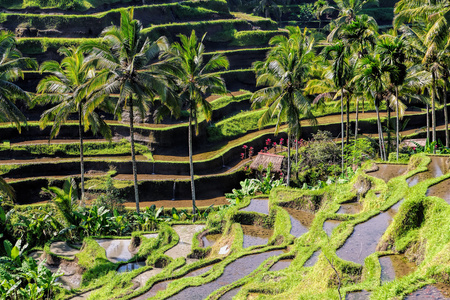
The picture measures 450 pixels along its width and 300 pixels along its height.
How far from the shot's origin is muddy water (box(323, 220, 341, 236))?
46.0ft

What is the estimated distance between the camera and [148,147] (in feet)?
106

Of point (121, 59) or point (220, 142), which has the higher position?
point (121, 59)

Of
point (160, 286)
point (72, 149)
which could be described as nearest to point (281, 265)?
point (160, 286)

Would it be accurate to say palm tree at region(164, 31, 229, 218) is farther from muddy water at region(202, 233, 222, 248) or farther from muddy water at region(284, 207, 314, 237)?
muddy water at region(284, 207, 314, 237)

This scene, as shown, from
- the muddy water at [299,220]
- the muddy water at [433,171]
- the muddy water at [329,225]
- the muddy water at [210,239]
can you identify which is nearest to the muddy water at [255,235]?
the muddy water at [299,220]

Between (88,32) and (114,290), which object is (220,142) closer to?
(88,32)

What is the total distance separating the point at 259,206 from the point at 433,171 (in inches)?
260

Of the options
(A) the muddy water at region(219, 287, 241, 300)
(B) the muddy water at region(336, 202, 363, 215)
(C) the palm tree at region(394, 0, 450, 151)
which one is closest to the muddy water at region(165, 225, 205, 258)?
(A) the muddy water at region(219, 287, 241, 300)

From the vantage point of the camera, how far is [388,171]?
19062 mm

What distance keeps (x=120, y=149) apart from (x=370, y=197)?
65.3ft

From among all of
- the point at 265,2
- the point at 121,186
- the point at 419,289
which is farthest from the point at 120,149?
the point at 265,2

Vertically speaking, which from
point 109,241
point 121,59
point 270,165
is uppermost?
point 121,59

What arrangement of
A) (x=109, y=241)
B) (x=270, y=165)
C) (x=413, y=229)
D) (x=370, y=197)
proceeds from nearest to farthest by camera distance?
1. (x=413, y=229)
2. (x=370, y=197)
3. (x=109, y=241)
4. (x=270, y=165)

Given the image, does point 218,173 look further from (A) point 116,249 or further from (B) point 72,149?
(A) point 116,249
